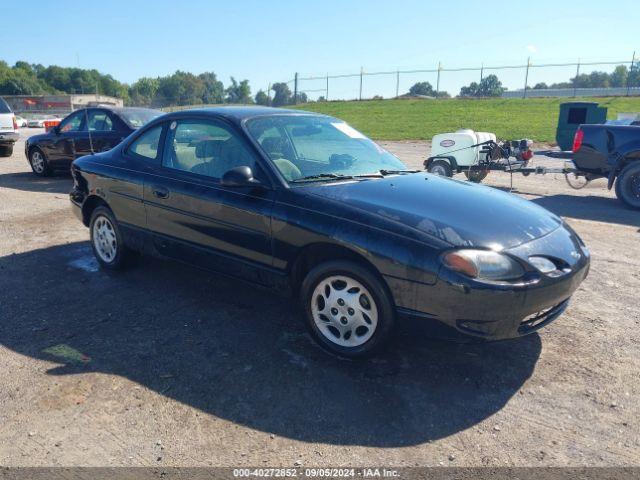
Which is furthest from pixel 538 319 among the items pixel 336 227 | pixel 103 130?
pixel 103 130

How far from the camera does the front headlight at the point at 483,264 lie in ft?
9.61

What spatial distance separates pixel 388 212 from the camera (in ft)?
10.7

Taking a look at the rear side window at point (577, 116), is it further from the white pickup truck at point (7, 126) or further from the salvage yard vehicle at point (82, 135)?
Answer: the white pickup truck at point (7, 126)

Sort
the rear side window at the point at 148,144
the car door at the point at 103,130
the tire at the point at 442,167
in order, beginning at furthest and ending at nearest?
the tire at the point at 442,167, the car door at the point at 103,130, the rear side window at the point at 148,144

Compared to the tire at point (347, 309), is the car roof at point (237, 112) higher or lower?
higher

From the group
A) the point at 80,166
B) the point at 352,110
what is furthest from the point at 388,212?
the point at 352,110

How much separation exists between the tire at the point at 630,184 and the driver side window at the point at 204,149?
25.0 feet

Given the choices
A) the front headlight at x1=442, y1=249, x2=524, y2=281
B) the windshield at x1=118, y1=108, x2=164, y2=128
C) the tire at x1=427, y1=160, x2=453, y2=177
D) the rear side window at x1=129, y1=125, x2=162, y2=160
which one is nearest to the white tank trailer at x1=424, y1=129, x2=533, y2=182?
the tire at x1=427, y1=160, x2=453, y2=177

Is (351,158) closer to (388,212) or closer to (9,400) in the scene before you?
(388,212)

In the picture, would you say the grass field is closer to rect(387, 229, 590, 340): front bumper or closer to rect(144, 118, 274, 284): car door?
rect(144, 118, 274, 284): car door

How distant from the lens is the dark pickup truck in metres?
8.82

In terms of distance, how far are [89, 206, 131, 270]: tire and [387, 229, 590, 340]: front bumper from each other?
118 inches

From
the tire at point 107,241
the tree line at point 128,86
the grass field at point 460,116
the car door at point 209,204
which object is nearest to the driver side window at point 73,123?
the tire at point 107,241

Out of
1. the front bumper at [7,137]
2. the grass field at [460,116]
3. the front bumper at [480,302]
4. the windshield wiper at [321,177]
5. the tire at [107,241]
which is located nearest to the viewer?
the front bumper at [480,302]
